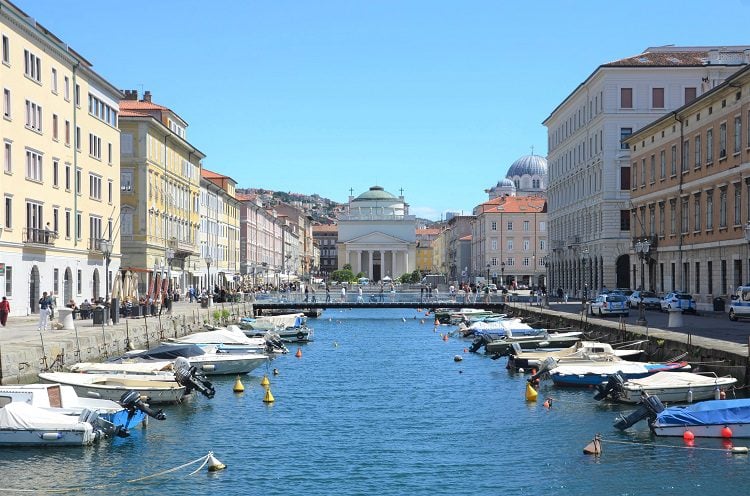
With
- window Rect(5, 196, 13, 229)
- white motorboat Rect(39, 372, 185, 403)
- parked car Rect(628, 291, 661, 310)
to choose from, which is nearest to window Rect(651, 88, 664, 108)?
parked car Rect(628, 291, 661, 310)

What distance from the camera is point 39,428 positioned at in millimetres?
26516

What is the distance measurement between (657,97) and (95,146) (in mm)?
48867

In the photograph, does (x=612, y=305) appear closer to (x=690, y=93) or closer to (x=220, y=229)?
(x=690, y=93)

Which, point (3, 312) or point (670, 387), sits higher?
point (3, 312)

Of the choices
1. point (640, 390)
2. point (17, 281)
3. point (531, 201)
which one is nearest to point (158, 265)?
point (17, 281)

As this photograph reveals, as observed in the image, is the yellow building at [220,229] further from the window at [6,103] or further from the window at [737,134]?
the window at [737,134]

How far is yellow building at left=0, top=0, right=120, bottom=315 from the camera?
55.5 m

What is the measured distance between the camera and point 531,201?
17025 cm

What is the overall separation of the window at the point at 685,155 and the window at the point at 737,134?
A: 31.3ft

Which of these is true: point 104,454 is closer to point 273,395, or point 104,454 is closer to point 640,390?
point 273,395

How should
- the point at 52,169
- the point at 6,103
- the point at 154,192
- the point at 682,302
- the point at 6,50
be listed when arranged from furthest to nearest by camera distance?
1. the point at 154,192
2. the point at 682,302
3. the point at 52,169
4. the point at 6,103
5. the point at 6,50

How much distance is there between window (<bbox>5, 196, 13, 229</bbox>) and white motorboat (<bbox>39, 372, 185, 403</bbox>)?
77.8 ft

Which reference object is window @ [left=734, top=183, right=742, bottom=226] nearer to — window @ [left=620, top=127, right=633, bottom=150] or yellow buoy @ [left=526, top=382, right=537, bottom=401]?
yellow buoy @ [left=526, top=382, right=537, bottom=401]

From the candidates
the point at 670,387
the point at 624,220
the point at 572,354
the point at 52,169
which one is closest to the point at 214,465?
the point at 670,387
